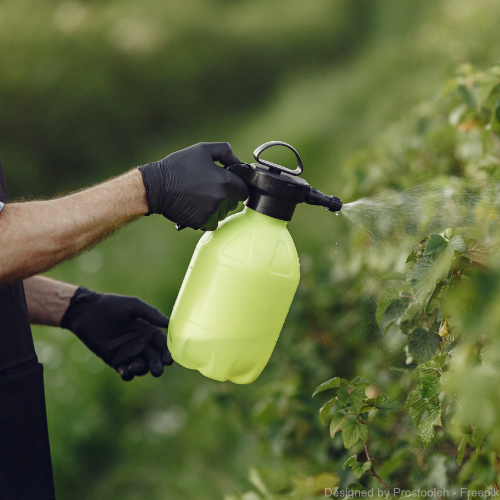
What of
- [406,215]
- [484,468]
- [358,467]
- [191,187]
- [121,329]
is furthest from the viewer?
[121,329]

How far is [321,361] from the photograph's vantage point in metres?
2.47

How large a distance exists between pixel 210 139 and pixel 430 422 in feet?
20.5

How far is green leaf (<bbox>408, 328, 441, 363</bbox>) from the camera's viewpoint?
124 centimetres

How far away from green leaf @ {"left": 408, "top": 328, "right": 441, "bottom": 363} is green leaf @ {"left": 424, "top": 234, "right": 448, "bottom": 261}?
0.27 metres

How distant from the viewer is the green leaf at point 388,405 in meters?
1.25

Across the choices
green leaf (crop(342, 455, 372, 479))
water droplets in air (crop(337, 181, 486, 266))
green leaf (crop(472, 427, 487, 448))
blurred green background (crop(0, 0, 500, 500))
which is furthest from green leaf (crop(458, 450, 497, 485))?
water droplets in air (crop(337, 181, 486, 266))

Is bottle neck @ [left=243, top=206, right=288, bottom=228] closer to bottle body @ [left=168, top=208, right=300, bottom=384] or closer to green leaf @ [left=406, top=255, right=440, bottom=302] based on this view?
bottle body @ [left=168, top=208, right=300, bottom=384]

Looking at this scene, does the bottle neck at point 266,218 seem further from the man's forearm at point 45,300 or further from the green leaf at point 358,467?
the man's forearm at point 45,300

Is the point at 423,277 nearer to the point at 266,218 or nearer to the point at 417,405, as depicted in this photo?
the point at 417,405

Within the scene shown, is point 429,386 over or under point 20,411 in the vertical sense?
over

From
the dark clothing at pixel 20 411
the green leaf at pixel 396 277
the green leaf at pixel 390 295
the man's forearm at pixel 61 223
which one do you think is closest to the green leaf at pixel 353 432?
the green leaf at pixel 390 295

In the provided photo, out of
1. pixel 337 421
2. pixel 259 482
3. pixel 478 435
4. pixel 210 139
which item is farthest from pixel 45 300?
pixel 210 139

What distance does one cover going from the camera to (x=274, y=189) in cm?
142

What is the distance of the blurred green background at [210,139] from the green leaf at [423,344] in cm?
19
